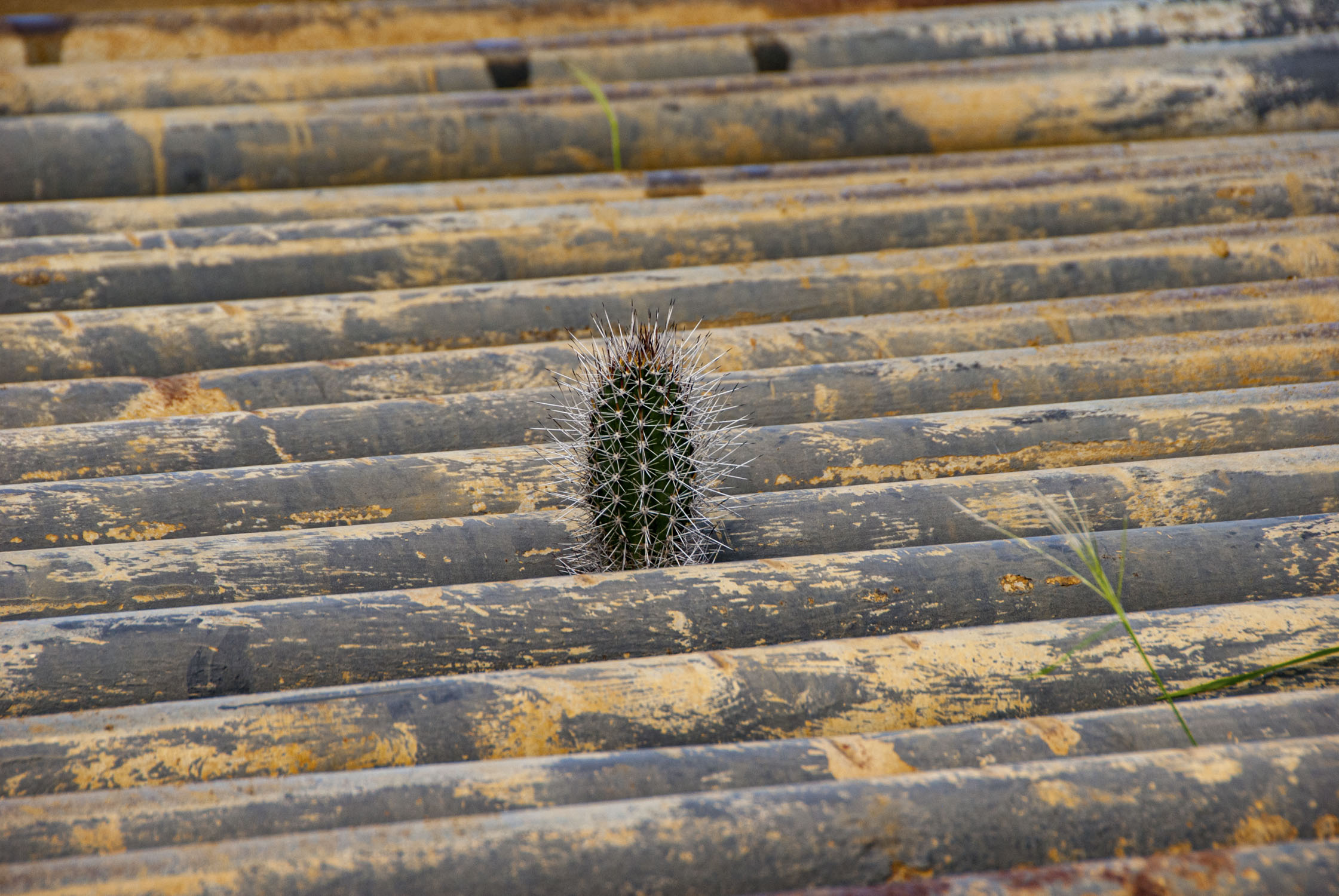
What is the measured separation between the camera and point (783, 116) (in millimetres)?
4434

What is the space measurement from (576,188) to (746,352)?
1454 mm

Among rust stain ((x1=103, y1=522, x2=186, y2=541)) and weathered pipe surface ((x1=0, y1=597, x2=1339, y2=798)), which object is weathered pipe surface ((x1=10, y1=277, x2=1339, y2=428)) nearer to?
rust stain ((x1=103, y1=522, x2=186, y2=541))

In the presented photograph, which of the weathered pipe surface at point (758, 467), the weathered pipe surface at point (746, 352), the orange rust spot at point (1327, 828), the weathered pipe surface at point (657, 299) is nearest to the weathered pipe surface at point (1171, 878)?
the orange rust spot at point (1327, 828)

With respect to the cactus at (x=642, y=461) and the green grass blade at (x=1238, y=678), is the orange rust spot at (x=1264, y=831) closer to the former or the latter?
the green grass blade at (x=1238, y=678)

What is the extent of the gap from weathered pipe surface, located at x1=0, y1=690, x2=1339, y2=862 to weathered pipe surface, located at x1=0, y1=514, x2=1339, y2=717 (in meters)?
0.34

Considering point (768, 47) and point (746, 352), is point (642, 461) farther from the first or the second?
point (768, 47)

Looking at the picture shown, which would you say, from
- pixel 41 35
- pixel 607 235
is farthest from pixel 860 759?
pixel 41 35

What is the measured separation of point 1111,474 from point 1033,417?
13.1 inches

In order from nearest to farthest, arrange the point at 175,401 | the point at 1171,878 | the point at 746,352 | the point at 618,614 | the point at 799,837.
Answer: the point at 1171,878
the point at 799,837
the point at 618,614
the point at 175,401
the point at 746,352

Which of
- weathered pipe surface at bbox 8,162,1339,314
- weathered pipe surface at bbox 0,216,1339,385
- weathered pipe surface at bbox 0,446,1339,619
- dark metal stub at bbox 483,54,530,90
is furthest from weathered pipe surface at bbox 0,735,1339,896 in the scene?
dark metal stub at bbox 483,54,530,90

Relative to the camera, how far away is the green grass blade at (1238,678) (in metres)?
1.88

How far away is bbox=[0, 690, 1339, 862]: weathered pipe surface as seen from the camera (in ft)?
5.16

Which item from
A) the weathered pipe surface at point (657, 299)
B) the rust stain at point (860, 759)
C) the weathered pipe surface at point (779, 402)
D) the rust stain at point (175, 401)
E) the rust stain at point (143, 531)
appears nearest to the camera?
the rust stain at point (860, 759)

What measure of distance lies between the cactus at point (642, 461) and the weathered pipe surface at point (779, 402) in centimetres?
41
